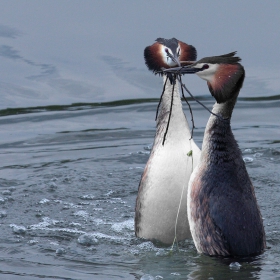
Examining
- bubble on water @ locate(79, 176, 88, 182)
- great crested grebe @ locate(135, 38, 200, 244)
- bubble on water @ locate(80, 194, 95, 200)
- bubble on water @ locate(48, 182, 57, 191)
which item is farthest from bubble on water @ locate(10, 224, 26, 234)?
bubble on water @ locate(79, 176, 88, 182)

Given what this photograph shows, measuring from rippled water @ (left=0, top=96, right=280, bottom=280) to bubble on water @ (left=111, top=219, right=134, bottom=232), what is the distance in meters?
0.01

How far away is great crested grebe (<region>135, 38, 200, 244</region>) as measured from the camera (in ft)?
24.6

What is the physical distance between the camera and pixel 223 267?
675 centimetres

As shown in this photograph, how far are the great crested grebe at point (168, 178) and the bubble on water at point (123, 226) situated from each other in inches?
10.2

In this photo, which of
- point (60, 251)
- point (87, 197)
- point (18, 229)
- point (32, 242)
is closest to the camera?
point (60, 251)

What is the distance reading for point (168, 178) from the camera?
7504mm

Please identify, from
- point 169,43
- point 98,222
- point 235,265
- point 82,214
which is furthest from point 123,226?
point 169,43

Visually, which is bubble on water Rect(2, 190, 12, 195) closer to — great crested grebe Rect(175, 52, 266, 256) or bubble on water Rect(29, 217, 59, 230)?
bubble on water Rect(29, 217, 59, 230)

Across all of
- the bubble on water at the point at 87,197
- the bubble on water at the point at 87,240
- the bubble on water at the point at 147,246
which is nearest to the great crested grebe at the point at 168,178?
the bubble on water at the point at 147,246

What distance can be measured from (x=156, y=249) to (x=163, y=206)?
392 mm

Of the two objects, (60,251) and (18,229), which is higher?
(18,229)

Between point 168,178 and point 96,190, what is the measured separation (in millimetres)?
1774

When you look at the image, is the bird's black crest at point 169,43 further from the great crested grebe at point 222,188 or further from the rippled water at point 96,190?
the rippled water at point 96,190

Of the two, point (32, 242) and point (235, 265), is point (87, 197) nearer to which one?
point (32, 242)
